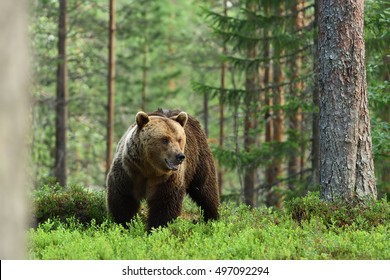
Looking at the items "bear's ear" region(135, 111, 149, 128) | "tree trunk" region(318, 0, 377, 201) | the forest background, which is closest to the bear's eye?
"bear's ear" region(135, 111, 149, 128)

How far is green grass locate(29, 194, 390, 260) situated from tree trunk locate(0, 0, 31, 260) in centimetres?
310

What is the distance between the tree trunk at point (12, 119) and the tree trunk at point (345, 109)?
597 cm

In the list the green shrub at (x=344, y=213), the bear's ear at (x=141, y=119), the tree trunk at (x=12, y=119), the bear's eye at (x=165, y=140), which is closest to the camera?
the tree trunk at (x=12, y=119)

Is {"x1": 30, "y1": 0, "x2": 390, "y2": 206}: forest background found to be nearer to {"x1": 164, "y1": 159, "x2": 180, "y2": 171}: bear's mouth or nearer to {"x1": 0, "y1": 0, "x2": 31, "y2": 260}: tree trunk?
A: {"x1": 164, "y1": 159, "x2": 180, "y2": 171}: bear's mouth

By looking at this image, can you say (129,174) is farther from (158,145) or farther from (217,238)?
(217,238)

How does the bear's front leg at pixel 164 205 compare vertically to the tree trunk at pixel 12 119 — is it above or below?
below

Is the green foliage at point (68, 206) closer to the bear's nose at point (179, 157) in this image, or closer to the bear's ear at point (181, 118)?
the bear's ear at point (181, 118)

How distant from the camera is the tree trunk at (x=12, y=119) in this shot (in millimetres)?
3676

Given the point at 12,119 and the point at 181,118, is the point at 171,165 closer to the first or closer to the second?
the point at 181,118

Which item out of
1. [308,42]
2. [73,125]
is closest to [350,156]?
[308,42]

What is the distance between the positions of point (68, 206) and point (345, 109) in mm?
4609

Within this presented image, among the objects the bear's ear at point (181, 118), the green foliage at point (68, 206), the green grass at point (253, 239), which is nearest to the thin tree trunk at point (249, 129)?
the green foliage at point (68, 206)

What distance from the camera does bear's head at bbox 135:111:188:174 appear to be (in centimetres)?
861

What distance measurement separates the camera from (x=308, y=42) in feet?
54.1
